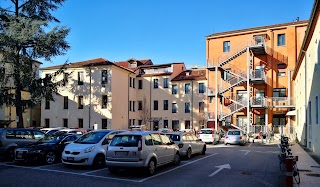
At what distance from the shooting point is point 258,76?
38.8 metres

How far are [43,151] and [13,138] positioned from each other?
327 centimetres

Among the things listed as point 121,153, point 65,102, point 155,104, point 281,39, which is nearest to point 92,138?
point 121,153

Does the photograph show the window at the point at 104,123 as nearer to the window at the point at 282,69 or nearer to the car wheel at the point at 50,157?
the window at the point at 282,69

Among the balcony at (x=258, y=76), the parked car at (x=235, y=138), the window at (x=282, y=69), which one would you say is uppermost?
the window at (x=282, y=69)

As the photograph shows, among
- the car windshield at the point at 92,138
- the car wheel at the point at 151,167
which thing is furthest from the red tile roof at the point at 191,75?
the car wheel at the point at 151,167

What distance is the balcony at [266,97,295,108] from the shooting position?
38.0 metres

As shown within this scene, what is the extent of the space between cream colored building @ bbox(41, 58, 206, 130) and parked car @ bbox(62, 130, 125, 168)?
28.1 m

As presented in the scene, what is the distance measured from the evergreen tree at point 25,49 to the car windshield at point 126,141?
2094cm

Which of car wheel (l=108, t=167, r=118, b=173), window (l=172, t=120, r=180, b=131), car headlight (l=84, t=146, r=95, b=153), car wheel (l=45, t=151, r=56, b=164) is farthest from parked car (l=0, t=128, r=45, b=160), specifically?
window (l=172, t=120, r=180, b=131)

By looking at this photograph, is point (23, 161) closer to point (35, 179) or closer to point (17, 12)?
point (35, 179)

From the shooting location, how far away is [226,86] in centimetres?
4250

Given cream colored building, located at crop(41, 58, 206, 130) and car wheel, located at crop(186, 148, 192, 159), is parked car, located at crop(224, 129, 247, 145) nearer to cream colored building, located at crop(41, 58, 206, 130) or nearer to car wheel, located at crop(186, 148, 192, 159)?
car wheel, located at crop(186, 148, 192, 159)

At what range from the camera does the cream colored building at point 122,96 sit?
42.7m

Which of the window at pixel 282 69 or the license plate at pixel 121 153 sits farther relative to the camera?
the window at pixel 282 69
